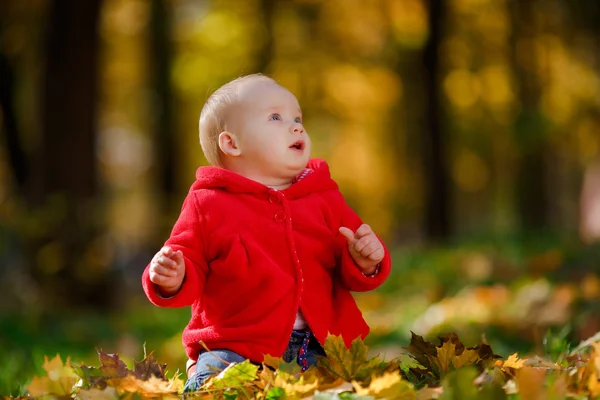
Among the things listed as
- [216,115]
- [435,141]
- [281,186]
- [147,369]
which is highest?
[216,115]

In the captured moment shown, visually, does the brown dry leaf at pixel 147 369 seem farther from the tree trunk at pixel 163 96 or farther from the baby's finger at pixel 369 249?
the tree trunk at pixel 163 96

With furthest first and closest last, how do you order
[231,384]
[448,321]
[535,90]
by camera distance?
[535,90] → [448,321] → [231,384]

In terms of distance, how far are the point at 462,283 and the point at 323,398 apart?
5.14m

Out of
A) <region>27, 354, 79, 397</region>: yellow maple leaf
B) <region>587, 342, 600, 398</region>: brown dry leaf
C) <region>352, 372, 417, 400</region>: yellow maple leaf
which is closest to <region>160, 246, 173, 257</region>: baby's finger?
<region>27, 354, 79, 397</region>: yellow maple leaf

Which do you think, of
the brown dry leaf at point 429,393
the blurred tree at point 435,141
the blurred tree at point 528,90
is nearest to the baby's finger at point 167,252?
the brown dry leaf at point 429,393

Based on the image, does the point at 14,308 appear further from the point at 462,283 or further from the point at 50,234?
the point at 462,283

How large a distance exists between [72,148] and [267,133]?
7.11 m

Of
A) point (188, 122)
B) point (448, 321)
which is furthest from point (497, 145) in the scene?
point (448, 321)

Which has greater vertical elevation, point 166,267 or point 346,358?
point 166,267

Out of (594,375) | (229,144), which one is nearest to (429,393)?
(594,375)

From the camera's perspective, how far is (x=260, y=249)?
98.0 inches

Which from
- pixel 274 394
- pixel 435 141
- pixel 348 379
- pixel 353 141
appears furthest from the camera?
pixel 353 141

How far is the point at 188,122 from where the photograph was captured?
2136 centimetres

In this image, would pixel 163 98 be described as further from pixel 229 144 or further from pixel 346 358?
pixel 346 358
